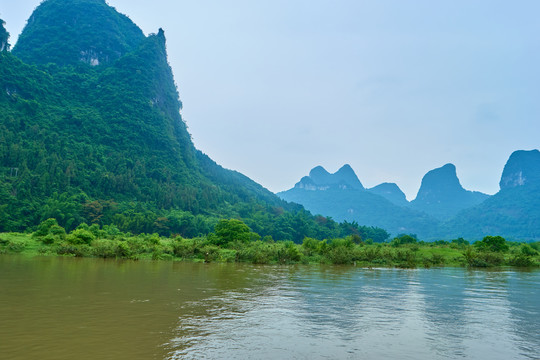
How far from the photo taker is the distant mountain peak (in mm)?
188500

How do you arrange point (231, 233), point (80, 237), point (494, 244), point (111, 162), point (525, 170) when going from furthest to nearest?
point (525, 170) → point (111, 162) → point (494, 244) → point (231, 233) → point (80, 237)

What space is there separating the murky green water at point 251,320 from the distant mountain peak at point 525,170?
682 feet

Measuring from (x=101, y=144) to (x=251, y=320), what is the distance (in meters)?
83.7

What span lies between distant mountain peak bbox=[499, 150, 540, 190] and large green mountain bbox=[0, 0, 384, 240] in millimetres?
140322

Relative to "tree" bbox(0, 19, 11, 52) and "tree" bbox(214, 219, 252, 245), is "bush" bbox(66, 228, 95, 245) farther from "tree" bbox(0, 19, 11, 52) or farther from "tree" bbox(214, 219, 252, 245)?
Answer: "tree" bbox(0, 19, 11, 52)

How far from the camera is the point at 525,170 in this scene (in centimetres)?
19200

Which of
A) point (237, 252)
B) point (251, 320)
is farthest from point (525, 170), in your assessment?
point (251, 320)

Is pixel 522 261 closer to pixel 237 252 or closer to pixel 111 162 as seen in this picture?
pixel 237 252

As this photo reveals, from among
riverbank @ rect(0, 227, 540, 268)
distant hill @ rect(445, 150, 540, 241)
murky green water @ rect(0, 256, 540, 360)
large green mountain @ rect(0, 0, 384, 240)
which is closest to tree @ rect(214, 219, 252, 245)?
riverbank @ rect(0, 227, 540, 268)

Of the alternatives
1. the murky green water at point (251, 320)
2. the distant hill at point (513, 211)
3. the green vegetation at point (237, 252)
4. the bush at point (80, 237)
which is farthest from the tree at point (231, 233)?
the distant hill at point (513, 211)

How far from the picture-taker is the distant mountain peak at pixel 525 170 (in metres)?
188

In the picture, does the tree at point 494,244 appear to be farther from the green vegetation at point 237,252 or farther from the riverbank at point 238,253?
the riverbank at point 238,253

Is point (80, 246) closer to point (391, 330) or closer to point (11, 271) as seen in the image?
point (11, 271)

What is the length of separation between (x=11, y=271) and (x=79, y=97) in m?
95.5
